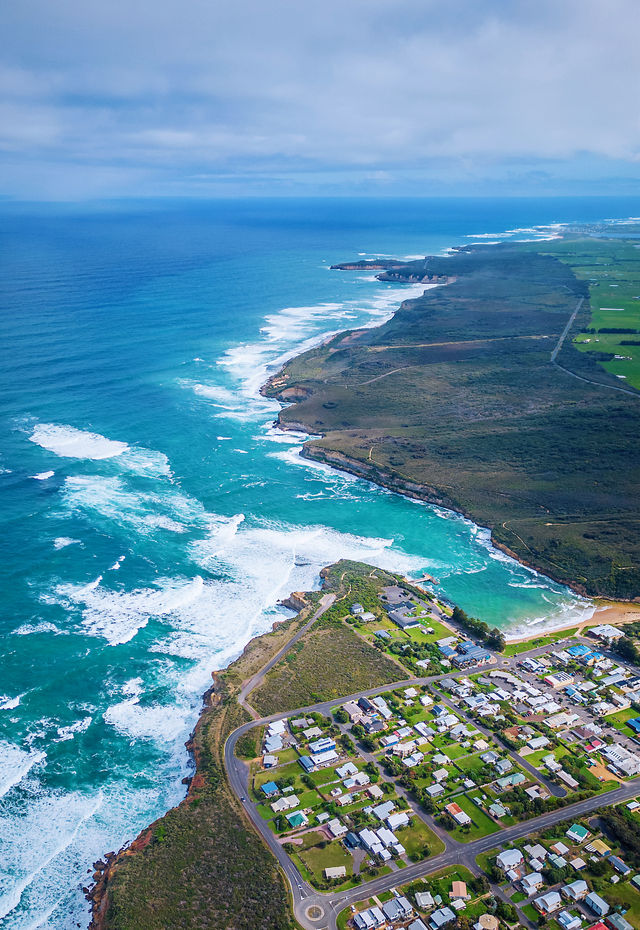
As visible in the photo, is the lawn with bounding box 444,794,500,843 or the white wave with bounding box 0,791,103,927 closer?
the white wave with bounding box 0,791,103,927

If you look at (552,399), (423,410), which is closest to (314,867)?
(423,410)

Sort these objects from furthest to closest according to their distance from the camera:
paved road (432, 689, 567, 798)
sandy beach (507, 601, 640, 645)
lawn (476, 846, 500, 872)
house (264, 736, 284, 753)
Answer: sandy beach (507, 601, 640, 645)
house (264, 736, 284, 753)
paved road (432, 689, 567, 798)
lawn (476, 846, 500, 872)

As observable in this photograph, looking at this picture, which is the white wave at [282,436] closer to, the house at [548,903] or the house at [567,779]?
the house at [567,779]

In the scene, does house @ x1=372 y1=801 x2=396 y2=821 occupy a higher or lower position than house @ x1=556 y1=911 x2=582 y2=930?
higher

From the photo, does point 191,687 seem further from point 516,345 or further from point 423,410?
point 516,345

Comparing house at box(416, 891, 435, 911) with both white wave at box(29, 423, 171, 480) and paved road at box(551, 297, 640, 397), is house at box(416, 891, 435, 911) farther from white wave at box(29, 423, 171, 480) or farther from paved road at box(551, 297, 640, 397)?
paved road at box(551, 297, 640, 397)

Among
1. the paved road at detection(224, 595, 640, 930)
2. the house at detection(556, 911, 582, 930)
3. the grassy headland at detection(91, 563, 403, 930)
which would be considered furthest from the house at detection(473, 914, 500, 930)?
the grassy headland at detection(91, 563, 403, 930)

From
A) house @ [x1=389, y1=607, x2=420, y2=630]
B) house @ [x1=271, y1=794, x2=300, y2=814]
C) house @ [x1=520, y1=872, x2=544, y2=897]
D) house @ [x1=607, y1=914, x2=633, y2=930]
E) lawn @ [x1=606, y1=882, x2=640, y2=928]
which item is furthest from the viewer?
house @ [x1=389, y1=607, x2=420, y2=630]

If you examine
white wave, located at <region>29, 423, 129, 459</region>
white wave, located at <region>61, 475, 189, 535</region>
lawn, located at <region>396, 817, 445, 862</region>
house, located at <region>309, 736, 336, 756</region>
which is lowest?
lawn, located at <region>396, 817, 445, 862</region>
